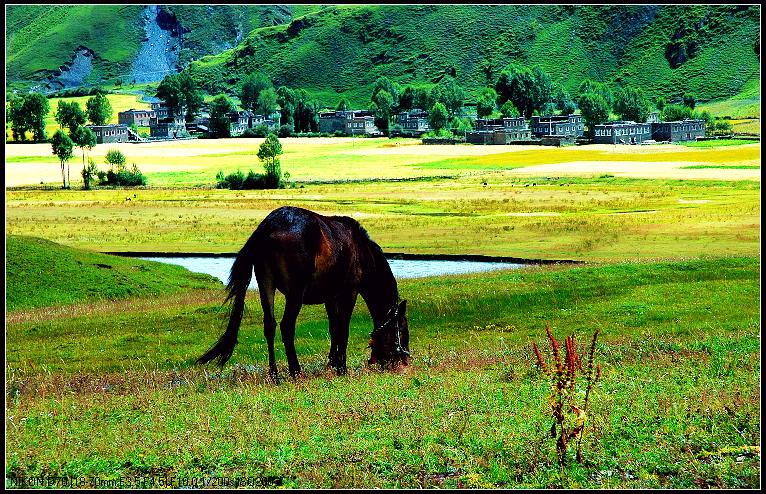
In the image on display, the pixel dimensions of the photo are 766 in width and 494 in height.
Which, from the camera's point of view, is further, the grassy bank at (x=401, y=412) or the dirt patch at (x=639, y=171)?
the dirt patch at (x=639, y=171)

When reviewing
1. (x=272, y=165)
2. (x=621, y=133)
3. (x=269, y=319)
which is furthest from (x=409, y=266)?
(x=621, y=133)

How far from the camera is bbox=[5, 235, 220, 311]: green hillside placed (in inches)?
1465

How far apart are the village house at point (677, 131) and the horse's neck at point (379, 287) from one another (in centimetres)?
17139

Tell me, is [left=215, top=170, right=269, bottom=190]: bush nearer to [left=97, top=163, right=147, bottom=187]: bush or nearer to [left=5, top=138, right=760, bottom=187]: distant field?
[left=5, top=138, right=760, bottom=187]: distant field

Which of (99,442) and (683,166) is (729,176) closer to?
(683,166)

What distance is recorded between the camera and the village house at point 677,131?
18362 centimetres

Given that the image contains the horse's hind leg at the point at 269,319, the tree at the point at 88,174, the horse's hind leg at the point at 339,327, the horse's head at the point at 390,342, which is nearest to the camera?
the horse's hind leg at the point at 269,319

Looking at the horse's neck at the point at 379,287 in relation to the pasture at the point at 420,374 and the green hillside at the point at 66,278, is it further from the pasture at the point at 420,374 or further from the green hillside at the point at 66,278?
the green hillside at the point at 66,278

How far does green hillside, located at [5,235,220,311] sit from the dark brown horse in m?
20.2

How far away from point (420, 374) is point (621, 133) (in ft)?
549

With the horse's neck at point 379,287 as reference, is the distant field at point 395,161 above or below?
below

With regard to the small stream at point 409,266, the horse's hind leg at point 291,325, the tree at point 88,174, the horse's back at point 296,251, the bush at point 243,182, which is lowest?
the small stream at point 409,266

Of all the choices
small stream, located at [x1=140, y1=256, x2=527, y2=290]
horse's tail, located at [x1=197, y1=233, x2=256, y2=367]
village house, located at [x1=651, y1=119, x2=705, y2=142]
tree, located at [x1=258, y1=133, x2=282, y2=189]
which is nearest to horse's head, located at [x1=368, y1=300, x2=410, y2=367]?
A: horse's tail, located at [x1=197, y1=233, x2=256, y2=367]

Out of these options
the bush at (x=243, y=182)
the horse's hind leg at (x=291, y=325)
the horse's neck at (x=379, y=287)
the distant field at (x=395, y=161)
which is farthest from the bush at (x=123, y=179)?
the horse's hind leg at (x=291, y=325)
